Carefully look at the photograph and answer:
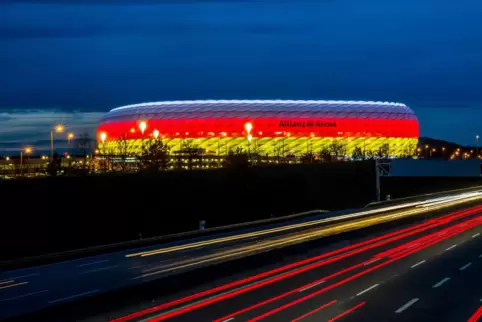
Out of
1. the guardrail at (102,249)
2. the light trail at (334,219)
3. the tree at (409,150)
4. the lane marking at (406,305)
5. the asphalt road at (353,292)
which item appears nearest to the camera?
the asphalt road at (353,292)

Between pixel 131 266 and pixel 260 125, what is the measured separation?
124 m

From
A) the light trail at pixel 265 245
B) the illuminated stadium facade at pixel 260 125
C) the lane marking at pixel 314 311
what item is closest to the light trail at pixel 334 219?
the light trail at pixel 265 245

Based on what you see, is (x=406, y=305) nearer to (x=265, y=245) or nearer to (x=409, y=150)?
(x=265, y=245)

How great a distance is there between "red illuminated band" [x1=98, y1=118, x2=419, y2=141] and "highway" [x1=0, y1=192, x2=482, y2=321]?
10670 cm

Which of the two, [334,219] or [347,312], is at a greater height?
[334,219]

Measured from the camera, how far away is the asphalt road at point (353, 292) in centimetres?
1680

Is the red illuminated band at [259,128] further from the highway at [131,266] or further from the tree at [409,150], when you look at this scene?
the highway at [131,266]

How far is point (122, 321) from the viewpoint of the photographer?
1596 cm

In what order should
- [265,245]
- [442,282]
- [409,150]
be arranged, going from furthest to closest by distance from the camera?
[409,150], [265,245], [442,282]

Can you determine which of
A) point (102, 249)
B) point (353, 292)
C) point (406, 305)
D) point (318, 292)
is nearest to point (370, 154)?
point (102, 249)

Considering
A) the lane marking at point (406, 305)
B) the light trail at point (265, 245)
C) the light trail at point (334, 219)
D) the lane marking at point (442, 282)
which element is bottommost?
the lane marking at point (442, 282)

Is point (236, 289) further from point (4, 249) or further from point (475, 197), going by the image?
point (475, 197)

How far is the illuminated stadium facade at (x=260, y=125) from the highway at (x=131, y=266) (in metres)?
107

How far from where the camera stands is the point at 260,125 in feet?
489
